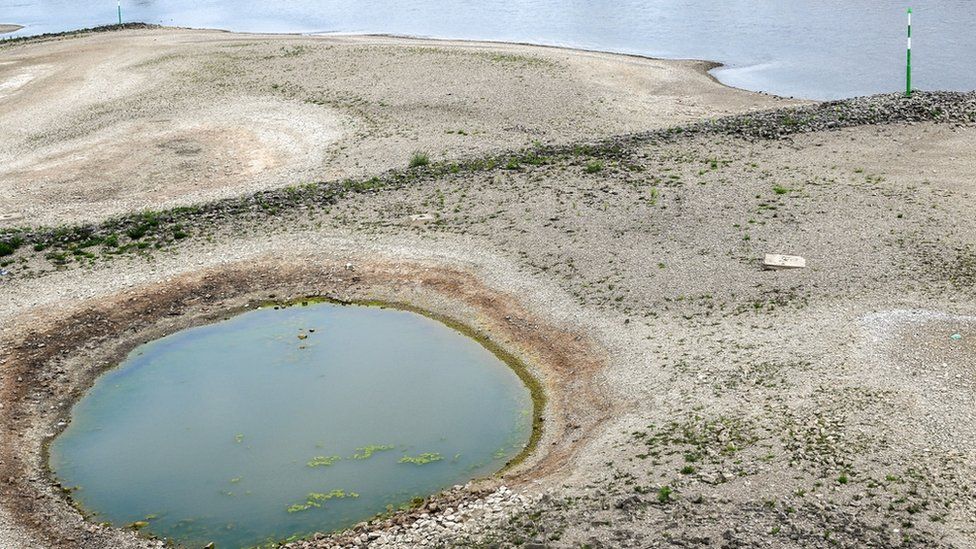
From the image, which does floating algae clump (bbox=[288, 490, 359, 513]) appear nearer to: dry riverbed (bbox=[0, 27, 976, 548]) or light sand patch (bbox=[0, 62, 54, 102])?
dry riverbed (bbox=[0, 27, 976, 548])

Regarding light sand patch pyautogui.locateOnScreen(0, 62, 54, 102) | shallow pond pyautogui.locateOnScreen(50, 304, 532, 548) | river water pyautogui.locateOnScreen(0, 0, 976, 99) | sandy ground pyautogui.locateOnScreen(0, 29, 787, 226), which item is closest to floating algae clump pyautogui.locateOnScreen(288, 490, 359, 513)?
shallow pond pyautogui.locateOnScreen(50, 304, 532, 548)

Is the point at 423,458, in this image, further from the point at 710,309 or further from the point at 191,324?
the point at 191,324

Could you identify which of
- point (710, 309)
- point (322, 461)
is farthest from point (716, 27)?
point (322, 461)

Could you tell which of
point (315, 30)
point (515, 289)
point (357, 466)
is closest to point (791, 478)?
point (357, 466)

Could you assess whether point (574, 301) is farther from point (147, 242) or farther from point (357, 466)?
point (147, 242)

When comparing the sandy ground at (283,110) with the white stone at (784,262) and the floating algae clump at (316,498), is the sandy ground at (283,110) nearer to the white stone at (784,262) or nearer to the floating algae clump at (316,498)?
the white stone at (784,262)

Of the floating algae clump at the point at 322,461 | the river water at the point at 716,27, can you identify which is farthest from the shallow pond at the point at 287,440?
the river water at the point at 716,27
